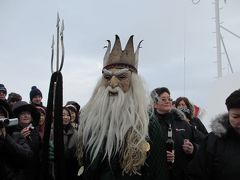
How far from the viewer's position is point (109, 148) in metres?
3.05

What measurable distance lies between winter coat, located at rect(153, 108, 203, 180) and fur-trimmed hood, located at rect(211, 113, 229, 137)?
0.85 meters

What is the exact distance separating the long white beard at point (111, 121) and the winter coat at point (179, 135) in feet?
3.48

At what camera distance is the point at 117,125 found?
3.13 metres

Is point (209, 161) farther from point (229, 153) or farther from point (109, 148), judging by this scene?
point (109, 148)

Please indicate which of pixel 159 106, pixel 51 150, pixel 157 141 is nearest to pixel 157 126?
pixel 157 141

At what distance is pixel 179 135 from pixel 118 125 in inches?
54.8

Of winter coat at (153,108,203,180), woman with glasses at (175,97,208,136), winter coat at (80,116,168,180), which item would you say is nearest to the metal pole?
woman with glasses at (175,97,208,136)

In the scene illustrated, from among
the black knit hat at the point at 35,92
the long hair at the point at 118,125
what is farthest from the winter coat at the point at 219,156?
the black knit hat at the point at 35,92

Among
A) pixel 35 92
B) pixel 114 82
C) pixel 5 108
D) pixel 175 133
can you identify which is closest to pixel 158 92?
pixel 175 133

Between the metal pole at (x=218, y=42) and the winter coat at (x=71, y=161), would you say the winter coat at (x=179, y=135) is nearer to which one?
the winter coat at (x=71, y=161)

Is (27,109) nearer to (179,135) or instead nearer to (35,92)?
(35,92)

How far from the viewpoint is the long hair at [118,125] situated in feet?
9.86

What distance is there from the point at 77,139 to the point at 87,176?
0.36m

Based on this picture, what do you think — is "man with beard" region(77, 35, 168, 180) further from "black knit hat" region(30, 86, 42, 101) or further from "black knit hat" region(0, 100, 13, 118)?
"black knit hat" region(30, 86, 42, 101)
